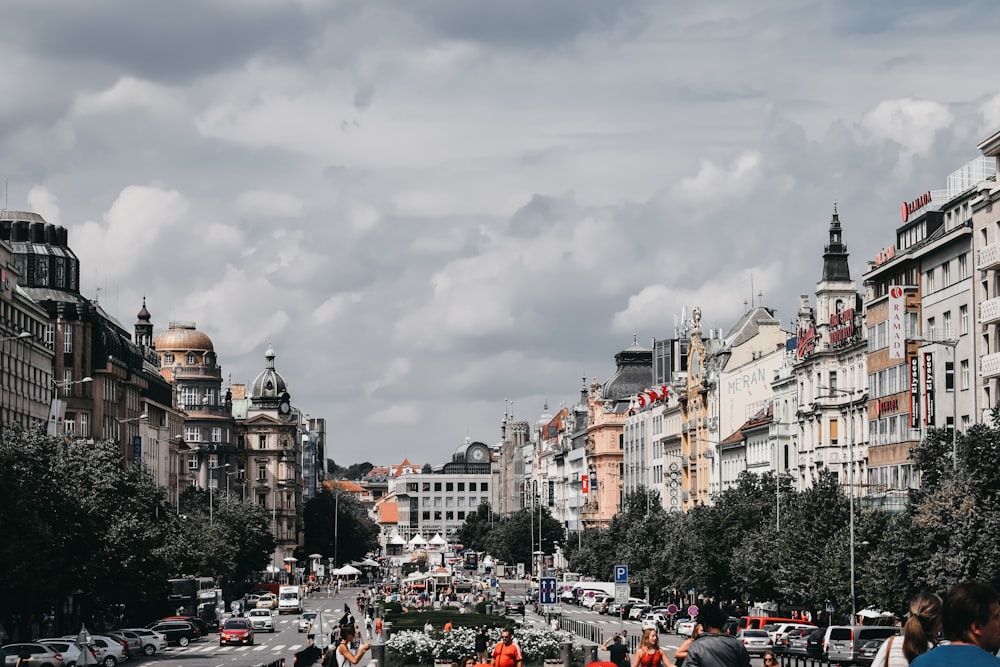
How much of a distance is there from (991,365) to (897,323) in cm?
1396

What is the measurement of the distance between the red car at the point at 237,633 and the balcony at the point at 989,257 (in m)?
40.0

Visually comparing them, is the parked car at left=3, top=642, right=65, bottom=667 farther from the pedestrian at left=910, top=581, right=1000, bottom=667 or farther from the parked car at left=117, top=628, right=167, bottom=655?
the pedestrian at left=910, top=581, right=1000, bottom=667

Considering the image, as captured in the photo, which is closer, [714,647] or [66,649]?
[714,647]

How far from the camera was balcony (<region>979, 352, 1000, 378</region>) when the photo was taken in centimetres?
7556

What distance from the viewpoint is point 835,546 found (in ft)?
273

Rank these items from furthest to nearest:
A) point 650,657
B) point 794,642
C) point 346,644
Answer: point 794,642 < point 346,644 < point 650,657

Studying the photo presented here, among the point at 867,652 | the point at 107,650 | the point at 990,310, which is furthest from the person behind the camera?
the point at 990,310

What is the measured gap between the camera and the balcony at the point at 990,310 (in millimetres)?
75625

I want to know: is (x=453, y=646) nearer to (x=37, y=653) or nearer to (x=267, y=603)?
(x=37, y=653)

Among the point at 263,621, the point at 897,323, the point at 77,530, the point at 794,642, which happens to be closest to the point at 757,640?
the point at 794,642

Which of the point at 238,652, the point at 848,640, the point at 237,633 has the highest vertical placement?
the point at 848,640

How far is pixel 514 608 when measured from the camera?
121m

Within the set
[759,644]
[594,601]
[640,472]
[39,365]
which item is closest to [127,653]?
[759,644]

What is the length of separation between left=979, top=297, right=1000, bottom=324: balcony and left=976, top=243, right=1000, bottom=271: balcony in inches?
55.2
